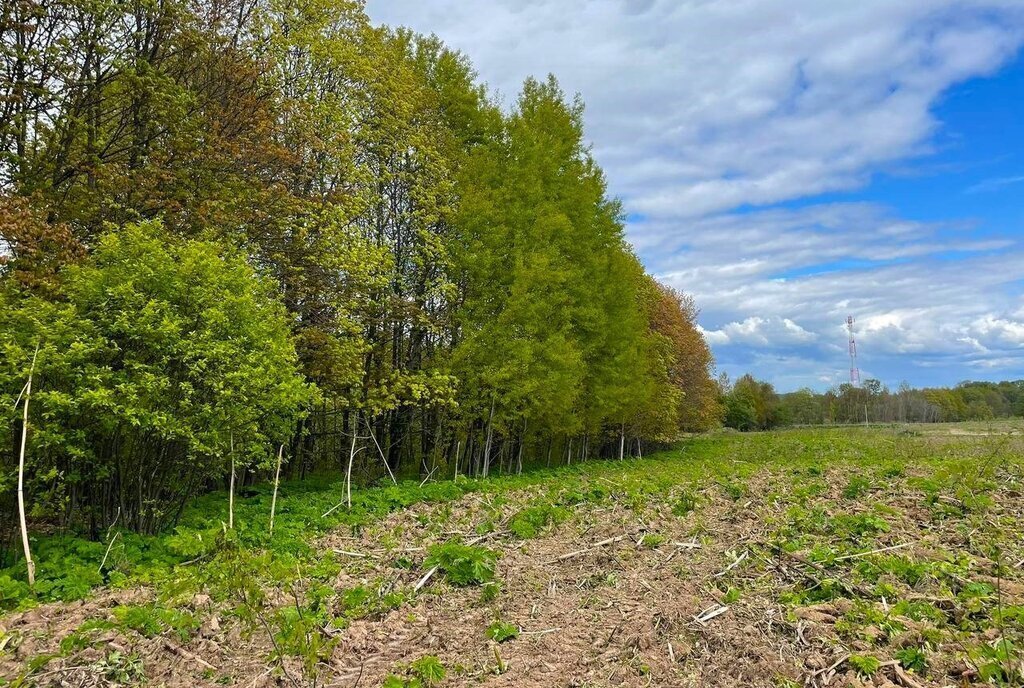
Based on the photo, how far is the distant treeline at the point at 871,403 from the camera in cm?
7838

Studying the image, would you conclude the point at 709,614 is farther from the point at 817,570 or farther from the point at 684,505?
the point at 684,505

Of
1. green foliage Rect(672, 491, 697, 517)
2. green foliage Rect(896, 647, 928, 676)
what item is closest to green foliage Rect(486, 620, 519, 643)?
green foliage Rect(896, 647, 928, 676)

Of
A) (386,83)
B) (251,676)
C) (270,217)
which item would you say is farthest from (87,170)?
(251,676)

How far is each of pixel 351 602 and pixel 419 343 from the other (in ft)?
39.6

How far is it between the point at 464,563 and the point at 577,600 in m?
1.42

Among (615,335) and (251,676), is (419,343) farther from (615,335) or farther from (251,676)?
(251,676)

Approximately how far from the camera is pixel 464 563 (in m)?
6.65

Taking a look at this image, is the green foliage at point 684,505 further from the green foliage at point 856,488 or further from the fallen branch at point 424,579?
the fallen branch at point 424,579

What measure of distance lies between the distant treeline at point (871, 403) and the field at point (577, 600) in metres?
70.0

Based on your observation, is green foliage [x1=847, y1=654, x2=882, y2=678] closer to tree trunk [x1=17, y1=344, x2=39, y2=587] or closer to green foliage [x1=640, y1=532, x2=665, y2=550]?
green foliage [x1=640, y1=532, x2=665, y2=550]

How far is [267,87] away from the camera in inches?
528

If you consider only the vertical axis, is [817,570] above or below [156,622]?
above

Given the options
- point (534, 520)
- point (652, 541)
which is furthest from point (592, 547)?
point (534, 520)

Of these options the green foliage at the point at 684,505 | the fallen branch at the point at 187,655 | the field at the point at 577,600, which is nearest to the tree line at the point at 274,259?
the field at the point at 577,600
